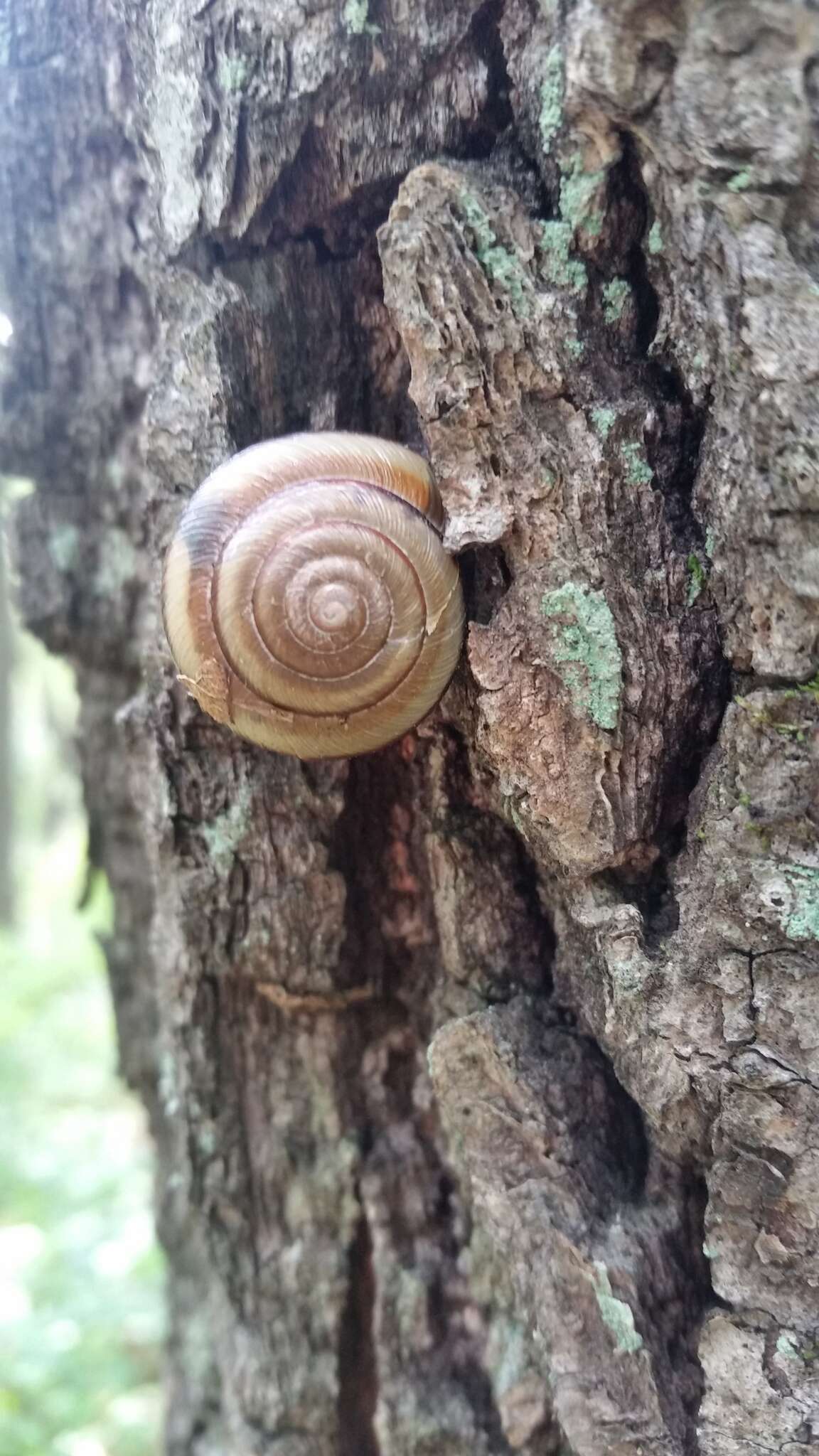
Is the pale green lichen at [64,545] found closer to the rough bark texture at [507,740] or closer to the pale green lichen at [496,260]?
the rough bark texture at [507,740]

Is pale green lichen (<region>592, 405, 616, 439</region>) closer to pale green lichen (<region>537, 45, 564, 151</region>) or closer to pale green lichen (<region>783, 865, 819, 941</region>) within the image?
pale green lichen (<region>537, 45, 564, 151</region>)

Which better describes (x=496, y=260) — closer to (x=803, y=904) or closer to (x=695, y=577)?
(x=695, y=577)

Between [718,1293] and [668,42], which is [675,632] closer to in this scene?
[668,42]

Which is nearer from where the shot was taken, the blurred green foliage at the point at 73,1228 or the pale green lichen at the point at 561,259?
the pale green lichen at the point at 561,259

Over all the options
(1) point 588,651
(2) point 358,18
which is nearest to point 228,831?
(1) point 588,651

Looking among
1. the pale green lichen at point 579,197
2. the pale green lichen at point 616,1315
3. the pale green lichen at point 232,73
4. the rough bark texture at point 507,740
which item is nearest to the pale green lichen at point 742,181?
the rough bark texture at point 507,740

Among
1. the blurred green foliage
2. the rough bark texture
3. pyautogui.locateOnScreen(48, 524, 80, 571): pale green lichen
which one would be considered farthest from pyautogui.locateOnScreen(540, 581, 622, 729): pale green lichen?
the blurred green foliage

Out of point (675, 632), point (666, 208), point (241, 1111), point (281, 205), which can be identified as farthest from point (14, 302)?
point (241, 1111)
